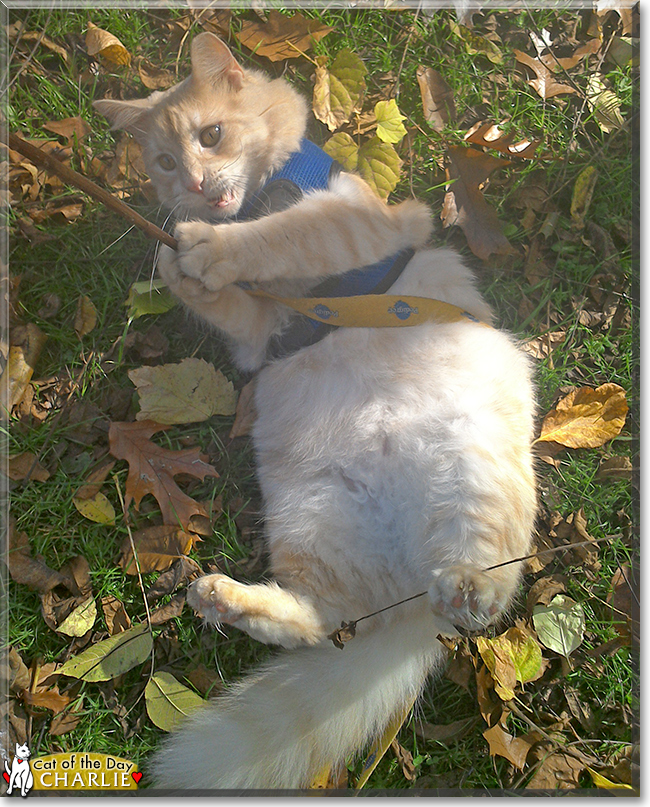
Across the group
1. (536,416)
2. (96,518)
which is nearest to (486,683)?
(536,416)

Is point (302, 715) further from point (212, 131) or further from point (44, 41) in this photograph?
point (44, 41)

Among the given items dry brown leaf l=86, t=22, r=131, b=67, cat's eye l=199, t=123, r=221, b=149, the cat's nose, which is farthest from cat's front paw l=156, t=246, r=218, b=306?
dry brown leaf l=86, t=22, r=131, b=67

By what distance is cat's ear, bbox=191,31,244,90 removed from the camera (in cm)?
199

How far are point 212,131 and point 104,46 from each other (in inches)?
38.2

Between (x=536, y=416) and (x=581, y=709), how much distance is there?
3.82ft

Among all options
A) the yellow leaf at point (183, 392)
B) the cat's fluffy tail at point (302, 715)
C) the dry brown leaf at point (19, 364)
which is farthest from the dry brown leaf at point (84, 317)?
the cat's fluffy tail at point (302, 715)

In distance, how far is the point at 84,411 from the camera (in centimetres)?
231

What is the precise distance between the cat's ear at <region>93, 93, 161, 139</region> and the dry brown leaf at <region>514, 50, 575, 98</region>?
1.77 m

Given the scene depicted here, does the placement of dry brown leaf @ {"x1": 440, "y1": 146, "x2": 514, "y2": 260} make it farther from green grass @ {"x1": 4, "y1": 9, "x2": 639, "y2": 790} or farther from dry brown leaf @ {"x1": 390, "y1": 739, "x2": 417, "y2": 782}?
dry brown leaf @ {"x1": 390, "y1": 739, "x2": 417, "y2": 782}

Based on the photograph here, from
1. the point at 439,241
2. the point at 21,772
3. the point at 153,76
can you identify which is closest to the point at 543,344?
the point at 439,241

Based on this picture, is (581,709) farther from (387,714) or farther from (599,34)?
(599,34)

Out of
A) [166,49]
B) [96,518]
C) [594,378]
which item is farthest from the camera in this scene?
[166,49]

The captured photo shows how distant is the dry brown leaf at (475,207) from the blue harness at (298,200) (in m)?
0.49

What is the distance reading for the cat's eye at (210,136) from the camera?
2049 millimetres
